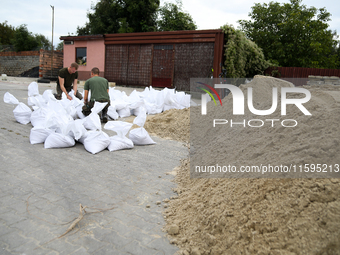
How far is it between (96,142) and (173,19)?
A: 22753 millimetres

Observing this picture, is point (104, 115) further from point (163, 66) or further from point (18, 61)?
point (18, 61)

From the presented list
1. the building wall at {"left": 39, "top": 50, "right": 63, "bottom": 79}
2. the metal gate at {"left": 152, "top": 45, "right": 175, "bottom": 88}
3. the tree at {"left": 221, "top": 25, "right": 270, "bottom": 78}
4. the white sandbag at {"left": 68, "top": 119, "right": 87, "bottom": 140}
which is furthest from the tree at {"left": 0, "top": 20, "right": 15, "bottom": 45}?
the white sandbag at {"left": 68, "top": 119, "right": 87, "bottom": 140}

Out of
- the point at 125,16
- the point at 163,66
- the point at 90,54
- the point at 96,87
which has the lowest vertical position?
the point at 96,87

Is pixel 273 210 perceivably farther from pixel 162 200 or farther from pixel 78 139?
pixel 78 139

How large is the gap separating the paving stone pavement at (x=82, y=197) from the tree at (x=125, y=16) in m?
20.6

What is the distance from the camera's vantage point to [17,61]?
24828mm

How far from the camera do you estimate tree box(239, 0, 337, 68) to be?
20.0 metres

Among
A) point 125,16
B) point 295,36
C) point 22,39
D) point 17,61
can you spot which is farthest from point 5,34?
point 295,36

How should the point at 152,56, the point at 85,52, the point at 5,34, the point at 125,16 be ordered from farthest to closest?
the point at 5,34 < the point at 125,16 < the point at 85,52 < the point at 152,56

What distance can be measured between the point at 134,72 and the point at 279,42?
12.0 m

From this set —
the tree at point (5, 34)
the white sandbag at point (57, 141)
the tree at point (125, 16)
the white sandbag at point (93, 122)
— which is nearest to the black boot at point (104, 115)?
Answer: the white sandbag at point (93, 122)

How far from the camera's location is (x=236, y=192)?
227cm

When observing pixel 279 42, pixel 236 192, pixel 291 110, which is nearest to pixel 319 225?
pixel 236 192

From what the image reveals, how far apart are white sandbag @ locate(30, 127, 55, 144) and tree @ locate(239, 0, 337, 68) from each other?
18053 mm
